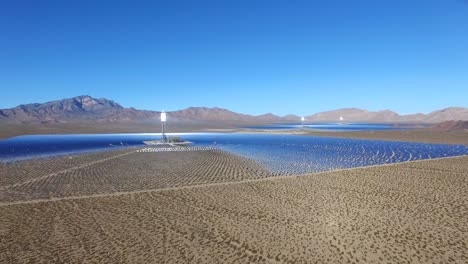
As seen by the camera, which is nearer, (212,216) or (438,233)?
(438,233)

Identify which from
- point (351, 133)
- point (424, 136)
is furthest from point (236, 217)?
point (351, 133)

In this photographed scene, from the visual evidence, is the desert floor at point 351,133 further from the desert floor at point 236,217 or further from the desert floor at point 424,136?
→ the desert floor at point 236,217

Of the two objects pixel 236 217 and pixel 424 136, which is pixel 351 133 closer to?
pixel 424 136

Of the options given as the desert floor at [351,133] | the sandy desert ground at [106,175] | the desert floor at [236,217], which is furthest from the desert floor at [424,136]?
the sandy desert ground at [106,175]

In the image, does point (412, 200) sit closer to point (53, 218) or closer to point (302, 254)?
point (302, 254)

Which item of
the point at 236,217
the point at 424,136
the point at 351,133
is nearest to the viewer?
the point at 236,217

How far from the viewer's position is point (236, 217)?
12.1 m

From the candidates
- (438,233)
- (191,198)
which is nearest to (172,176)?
(191,198)

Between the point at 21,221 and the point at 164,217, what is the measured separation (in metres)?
5.41

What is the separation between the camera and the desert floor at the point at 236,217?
878cm

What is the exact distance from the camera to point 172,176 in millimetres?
21016

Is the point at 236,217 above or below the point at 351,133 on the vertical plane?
below

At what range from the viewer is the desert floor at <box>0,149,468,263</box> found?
346 inches

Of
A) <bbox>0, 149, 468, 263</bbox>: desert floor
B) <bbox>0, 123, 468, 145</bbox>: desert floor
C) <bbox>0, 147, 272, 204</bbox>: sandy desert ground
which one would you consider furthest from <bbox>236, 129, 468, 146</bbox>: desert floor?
<bbox>0, 147, 272, 204</bbox>: sandy desert ground
